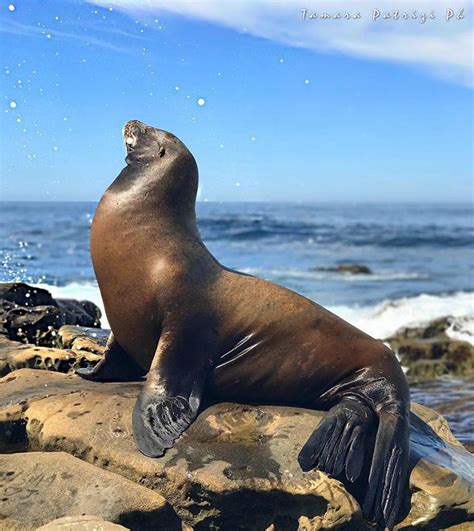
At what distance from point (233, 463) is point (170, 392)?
1.83 ft

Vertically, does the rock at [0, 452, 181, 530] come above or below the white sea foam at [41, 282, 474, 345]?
above

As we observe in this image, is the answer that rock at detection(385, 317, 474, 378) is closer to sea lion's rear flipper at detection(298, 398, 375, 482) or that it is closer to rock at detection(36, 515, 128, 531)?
sea lion's rear flipper at detection(298, 398, 375, 482)

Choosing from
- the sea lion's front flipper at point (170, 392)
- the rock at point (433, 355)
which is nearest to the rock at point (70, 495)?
the sea lion's front flipper at point (170, 392)

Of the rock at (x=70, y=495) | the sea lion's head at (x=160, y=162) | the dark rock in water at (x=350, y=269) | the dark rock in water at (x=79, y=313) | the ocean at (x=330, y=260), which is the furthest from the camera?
the dark rock in water at (x=350, y=269)

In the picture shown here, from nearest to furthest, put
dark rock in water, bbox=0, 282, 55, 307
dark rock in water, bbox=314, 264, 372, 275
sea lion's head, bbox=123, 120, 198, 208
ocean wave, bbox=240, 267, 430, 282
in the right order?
sea lion's head, bbox=123, 120, 198, 208 → dark rock in water, bbox=0, 282, 55, 307 → ocean wave, bbox=240, 267, 430, 282 → dark rock in water, bbox=314, 264, 372, 275

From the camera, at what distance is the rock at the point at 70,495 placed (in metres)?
3.71

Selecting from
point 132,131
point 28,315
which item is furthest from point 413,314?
point 132,131

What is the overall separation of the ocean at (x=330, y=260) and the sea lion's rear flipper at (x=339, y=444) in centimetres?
349

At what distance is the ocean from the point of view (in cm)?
1845

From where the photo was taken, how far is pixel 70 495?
12.6 feet

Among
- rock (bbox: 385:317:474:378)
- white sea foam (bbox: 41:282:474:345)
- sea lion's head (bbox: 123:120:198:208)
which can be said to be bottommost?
white sea foam (bbox: 41:282:474:345)

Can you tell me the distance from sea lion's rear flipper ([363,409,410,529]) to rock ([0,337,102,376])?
2.56 m

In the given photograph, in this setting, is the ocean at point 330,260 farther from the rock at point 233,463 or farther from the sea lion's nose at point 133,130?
the sea lion's nose at point 133,130

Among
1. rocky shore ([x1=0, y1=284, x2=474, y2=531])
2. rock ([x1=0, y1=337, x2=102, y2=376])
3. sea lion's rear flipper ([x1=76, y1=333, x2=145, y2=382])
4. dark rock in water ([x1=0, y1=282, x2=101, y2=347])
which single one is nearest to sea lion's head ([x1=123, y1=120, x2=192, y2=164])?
sea lion's rear flipper ([x1=76, y1=333, x2=145, y2=382])
